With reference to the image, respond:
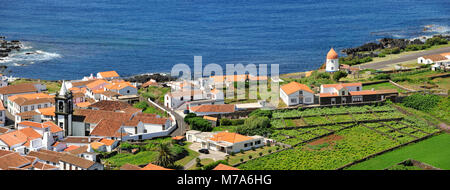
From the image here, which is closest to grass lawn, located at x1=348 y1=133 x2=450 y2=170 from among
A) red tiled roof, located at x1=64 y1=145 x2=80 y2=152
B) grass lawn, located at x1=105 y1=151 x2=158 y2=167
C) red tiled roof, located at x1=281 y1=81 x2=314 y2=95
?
red tiled roof, located at x1=281 y1=81 x2=314 y2=95

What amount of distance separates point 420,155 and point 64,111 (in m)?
31.4

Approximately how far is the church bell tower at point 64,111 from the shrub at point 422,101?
3352 centimetres

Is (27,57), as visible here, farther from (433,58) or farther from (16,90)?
(433,58)

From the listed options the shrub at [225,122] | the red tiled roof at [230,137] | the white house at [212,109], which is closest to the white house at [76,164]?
the red tiled roof at [230,137]

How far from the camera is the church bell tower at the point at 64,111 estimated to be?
5444cm

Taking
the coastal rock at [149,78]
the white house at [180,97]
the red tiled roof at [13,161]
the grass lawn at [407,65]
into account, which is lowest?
the red tiled roof at [13,161]

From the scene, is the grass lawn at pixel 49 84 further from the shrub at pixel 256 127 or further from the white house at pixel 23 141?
the shrub at pixel 256 127

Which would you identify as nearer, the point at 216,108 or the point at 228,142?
the point at 228,142

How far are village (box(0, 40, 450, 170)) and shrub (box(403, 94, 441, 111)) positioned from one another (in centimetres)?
100

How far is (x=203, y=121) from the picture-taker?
54.6m

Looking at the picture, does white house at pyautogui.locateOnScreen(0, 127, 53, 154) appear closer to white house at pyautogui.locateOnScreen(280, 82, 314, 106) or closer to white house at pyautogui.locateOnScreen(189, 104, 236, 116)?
white house at pyautogui.locateOnScreen(189, 104, 236, 116)

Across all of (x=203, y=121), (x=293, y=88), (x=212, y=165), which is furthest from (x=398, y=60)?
(x=212, y=165)

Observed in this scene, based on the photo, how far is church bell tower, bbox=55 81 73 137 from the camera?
179 ft
